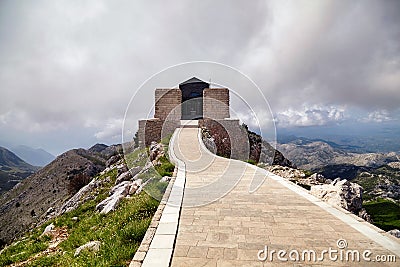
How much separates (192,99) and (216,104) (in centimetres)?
486

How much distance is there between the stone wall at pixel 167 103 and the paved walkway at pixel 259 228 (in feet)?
65.2

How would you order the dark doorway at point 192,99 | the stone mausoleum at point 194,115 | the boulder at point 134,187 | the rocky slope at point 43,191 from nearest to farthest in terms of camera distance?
the boulder at point 134,187, the stone mausoleum at point 194,115, the dark doorway at point 192,99, the rocky slope at point 43,191

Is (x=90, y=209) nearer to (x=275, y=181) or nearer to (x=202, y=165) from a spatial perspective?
(x=202, y=165)

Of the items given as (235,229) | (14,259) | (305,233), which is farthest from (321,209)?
(14,259)

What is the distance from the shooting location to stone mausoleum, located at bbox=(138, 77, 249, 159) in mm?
25688

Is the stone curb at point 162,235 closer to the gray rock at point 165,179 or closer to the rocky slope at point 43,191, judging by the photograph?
the gray rock at point 165,179

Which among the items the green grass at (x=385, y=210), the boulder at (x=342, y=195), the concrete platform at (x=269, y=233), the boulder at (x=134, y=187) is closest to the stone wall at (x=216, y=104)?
the boulder at (x=134, y=187)

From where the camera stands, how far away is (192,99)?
1297 inches

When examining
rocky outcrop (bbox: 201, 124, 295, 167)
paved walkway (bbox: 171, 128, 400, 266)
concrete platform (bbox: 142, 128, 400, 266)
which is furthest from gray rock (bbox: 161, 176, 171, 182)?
rocky outcrop (bbox: 201, 124, 295, 167)

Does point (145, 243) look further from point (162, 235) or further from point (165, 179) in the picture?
point (165, 179)

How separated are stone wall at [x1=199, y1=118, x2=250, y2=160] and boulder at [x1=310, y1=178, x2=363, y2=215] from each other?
13.1 meters

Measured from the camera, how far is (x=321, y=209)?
684 centimetres

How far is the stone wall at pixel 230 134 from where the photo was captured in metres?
23.9

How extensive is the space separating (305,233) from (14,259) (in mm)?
8740
